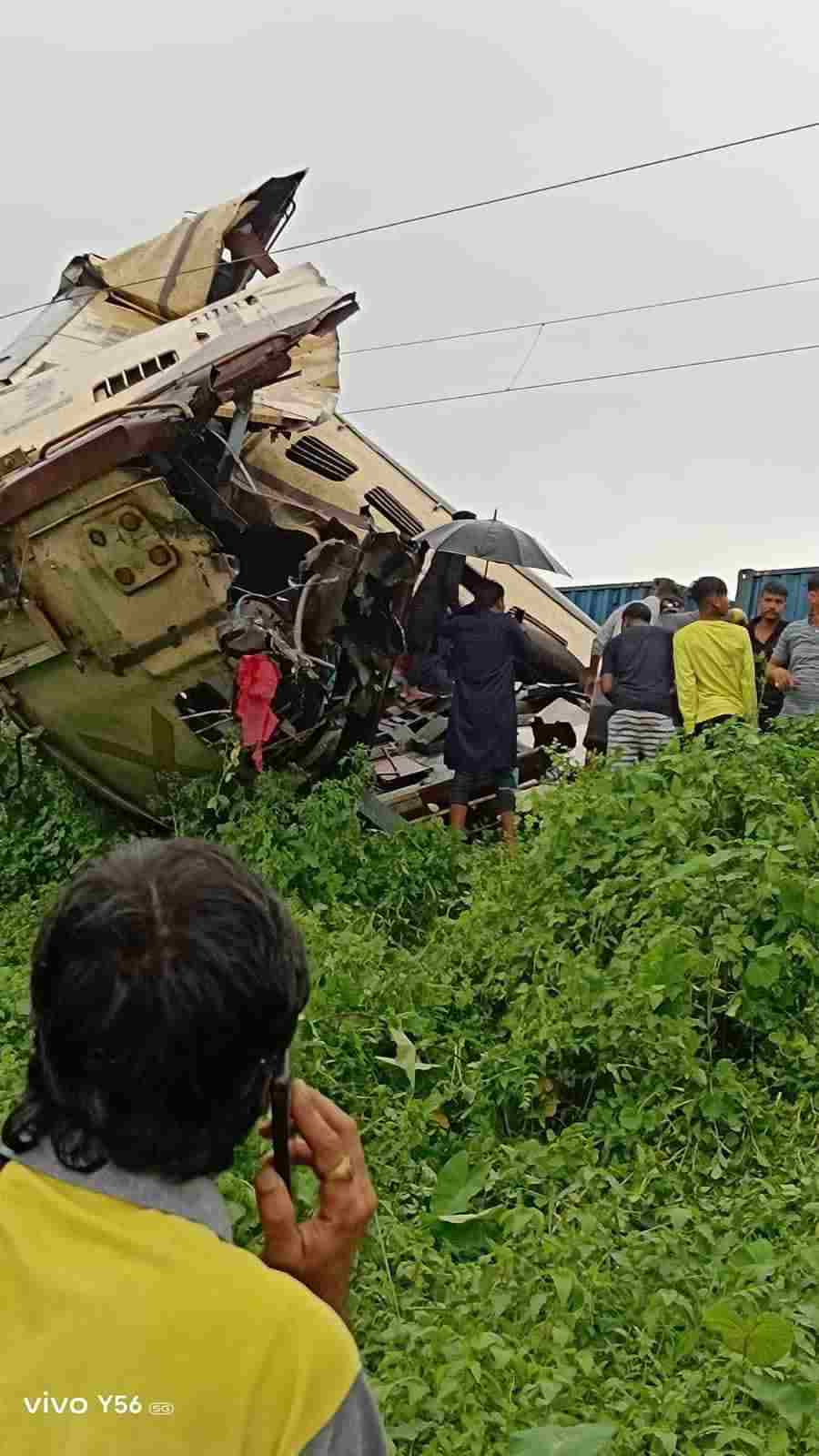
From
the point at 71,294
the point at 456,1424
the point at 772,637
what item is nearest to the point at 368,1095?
the point at 456,1424

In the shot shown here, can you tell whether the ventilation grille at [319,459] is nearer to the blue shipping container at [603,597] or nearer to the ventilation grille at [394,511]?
the ventilation grille at [394,511]

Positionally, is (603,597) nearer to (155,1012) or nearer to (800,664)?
(800,664)

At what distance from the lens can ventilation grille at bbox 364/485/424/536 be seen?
37.0ft

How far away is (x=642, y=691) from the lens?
321 inches

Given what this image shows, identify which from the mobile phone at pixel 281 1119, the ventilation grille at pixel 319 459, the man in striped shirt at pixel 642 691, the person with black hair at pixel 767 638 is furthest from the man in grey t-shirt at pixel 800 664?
the mobile phone at pixel 281 1119

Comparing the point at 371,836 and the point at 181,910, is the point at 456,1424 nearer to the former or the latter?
the point at 181,910

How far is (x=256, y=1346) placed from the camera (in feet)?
4.30

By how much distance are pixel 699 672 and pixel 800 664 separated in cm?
47

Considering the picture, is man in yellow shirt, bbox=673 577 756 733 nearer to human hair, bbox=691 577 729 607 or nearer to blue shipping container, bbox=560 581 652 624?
human hair, bbox=691 577 729 607

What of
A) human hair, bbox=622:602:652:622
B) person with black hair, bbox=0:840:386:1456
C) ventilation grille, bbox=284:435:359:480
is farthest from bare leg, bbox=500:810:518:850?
person with black hair, bbox=0:840:386:1456

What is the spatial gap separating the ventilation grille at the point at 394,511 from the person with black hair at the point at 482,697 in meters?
2.57

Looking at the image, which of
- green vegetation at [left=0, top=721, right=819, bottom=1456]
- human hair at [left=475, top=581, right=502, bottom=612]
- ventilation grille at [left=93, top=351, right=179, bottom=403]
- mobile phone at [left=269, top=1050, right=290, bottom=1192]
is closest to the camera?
mobile phone at [left=269, top=1050, right=290, bottom=1192]

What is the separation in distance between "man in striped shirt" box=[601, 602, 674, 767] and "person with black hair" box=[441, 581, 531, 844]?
639 millimetres

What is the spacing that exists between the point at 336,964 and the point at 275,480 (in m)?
4.53
